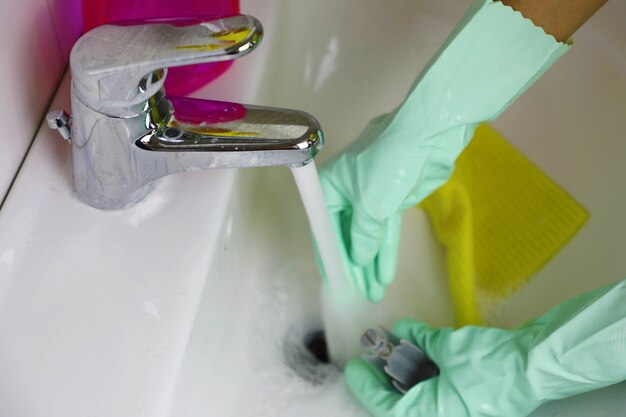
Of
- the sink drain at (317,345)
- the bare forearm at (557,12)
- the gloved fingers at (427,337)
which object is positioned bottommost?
the sink drain at (317,345)

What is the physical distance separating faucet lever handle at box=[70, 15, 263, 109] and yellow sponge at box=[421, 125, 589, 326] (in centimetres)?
45

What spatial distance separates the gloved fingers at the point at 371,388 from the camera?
0.68 metres

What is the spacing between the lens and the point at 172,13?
629mm

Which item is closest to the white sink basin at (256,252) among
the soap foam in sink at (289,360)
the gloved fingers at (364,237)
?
the soap foam in sink at (289,360)

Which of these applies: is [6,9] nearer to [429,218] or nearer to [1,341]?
[1,341]

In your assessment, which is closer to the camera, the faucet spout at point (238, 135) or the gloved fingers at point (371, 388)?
the faucet spout at point (238, 135)

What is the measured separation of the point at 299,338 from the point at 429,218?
0.75 ft

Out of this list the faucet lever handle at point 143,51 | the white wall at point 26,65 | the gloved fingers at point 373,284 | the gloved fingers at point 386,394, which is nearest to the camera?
the faucet lever handle at point 143,51

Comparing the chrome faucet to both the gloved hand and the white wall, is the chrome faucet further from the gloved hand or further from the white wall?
the gloved hand

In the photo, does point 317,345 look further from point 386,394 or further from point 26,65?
point 26,65

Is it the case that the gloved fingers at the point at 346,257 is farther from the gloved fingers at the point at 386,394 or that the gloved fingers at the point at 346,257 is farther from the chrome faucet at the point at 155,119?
the chrome faucet at the point at 155,119

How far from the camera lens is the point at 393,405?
26.4 inches

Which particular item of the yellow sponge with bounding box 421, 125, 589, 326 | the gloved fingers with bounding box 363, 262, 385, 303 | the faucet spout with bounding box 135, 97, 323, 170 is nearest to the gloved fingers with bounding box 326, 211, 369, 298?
the gloved fingers with bounding box 363, 262, 385, 303

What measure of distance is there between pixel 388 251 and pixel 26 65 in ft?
1.26
